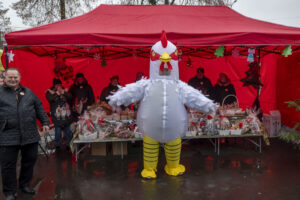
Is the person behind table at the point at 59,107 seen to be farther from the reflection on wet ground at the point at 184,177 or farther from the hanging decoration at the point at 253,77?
the hanging decoration at the point at 253,77

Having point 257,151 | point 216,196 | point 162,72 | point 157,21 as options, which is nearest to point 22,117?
point 162,72

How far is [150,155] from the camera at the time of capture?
351 centimetres

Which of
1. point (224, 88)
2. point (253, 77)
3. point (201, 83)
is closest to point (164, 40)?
point (224, 88)

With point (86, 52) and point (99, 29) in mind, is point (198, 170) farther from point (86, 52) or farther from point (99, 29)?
point (86, 52)

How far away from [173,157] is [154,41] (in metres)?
1.90

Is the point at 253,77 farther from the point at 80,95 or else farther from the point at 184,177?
the point at 80,95

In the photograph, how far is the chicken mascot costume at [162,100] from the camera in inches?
127

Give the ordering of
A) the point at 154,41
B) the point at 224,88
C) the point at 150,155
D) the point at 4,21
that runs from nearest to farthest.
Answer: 1. the point at 150,155
2. the point at 154,41
3. the point at 224,88
4. the point at 4,21

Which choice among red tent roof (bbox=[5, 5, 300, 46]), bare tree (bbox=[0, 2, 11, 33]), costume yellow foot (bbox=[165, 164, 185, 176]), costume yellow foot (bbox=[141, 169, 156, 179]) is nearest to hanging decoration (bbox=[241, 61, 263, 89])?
red tent roof (bbox=[5, 5, 300, 46])

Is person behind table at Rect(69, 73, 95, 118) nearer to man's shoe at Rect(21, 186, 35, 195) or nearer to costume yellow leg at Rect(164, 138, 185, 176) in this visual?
man's shoe at Rect(21, 186, 35, 195)

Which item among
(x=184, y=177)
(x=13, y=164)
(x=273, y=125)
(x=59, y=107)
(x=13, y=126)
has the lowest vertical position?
(x=184, y=177)

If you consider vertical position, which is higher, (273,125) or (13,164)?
(13,164)

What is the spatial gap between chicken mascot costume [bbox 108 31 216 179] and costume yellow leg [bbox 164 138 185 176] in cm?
1

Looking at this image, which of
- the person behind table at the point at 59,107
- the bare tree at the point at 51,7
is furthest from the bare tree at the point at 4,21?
the person behind table at the point at 59,107
